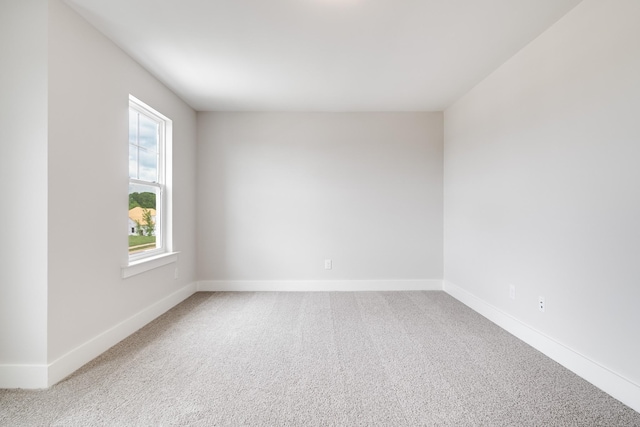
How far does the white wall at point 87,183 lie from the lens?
6.10 feet

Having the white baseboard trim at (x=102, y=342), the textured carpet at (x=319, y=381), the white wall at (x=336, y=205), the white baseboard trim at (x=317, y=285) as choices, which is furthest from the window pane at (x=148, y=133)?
the white baseboard trim at (x=317, y=285)

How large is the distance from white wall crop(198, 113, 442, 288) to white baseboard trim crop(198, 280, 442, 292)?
0.07 meters

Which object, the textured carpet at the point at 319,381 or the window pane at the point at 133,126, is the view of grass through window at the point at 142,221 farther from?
the textured carpet at the point at 319,381

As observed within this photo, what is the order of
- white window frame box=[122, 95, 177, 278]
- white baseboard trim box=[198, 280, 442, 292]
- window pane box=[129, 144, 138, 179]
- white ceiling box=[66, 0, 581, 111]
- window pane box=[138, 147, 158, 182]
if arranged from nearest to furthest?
white ceiling box=[66, 0, 581, 111] < window pane box=[129, 144, 138, 179] < window pane box=[138, 147, 158, 182] < white window frame box=[122, 95, 177, 278] < white baseboard trim box=[198, 280, 442, 292]

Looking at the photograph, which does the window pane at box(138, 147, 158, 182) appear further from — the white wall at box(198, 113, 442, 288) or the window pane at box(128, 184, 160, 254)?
the white wall at box(198, 113, 442, 288)

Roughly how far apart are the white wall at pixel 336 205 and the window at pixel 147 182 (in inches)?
29.2

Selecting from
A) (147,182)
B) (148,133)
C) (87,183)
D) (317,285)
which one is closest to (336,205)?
(317,285)

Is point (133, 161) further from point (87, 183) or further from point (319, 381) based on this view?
point (319, 381)

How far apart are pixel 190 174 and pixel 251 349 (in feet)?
8.16

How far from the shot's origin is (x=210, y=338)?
8.24ft

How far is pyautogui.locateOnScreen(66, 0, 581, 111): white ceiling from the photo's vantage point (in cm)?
196

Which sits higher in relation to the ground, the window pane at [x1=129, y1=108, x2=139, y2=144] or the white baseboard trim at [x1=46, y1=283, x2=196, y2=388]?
the window pane at [x1=129, y1=108, x2=139, y2=144]

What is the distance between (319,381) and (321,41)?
2455mm

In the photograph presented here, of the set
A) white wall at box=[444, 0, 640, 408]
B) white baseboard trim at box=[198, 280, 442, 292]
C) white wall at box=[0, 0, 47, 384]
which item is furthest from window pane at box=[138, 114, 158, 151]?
white wall at box=[444, 0, 640, 408]
